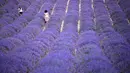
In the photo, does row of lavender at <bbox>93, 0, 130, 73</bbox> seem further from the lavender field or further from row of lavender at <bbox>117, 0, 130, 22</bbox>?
row of lavender at <bbox>117, 0, 130, 22</bbox>

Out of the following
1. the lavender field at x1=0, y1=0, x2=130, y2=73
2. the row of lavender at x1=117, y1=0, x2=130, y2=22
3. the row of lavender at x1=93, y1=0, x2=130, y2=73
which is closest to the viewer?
the row of lavender at x1=93, y1=0, x2=130, y2=73

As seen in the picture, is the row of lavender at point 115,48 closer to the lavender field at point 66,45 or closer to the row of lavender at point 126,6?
the lavender field at point 66,45

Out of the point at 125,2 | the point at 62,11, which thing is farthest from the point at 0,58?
the point at 125,2

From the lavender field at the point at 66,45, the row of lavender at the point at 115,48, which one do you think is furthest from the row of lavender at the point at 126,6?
the row of lavender at the point at 115,48

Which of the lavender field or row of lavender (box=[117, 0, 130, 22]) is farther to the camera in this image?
row of lavender (box=[117, 0, 130, 22])

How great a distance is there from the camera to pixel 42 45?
694 centimetres

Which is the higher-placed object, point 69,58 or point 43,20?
point 69,58

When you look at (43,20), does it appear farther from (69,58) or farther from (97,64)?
(97,64)

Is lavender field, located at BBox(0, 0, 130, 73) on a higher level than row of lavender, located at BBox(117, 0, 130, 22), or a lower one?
higher

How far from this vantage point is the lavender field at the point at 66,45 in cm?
497

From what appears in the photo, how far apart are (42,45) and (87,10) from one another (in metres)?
6.02

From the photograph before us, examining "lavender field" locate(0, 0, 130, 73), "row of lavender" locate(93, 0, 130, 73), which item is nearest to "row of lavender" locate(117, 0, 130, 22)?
"lavender field" locate(0, 0, 130, 73)

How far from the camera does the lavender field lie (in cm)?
497

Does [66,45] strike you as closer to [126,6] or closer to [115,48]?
[115,48]
